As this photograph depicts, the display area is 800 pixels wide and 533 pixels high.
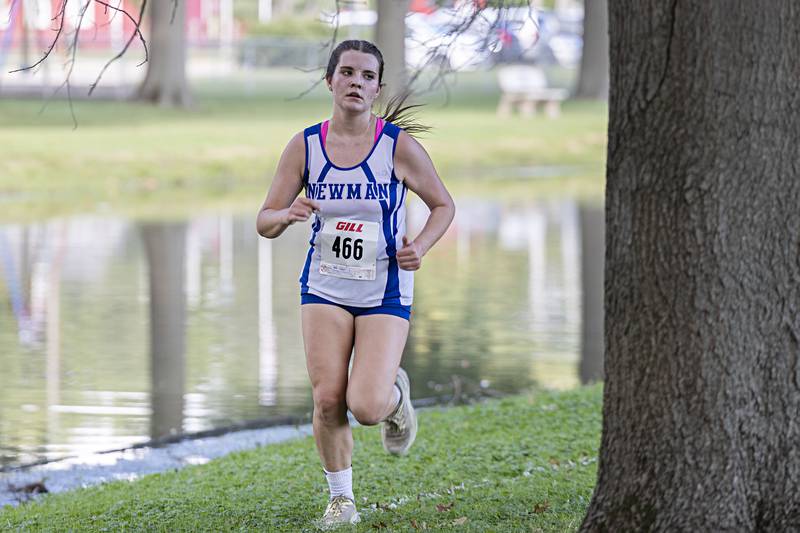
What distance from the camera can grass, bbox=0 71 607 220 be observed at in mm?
24031

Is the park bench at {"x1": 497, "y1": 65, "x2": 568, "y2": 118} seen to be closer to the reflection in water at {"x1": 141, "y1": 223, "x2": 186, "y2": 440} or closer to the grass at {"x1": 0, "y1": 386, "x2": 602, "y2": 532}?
the reflection in water at {"x1": 141, "y1": 223, "x2": 186, "y2": 440}

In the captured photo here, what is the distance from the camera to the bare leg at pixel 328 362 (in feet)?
19.5

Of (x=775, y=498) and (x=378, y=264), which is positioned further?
(x=378, y=264)

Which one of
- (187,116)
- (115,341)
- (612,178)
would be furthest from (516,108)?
(612,178)

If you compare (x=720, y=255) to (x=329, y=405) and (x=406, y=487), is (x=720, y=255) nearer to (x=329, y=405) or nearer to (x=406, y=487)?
(x=329, y=405)

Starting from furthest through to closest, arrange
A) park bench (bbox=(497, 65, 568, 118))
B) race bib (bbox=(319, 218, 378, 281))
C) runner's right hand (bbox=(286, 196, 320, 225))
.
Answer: park bench (bbox=(497, 65, 568, 118)) → race bib (bbox=(319, 218, 378, 281)) → runner's right hand (bbox=(286, 196, 320, 225))

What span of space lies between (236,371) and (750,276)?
6.74 meters

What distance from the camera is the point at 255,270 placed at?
16438 mm

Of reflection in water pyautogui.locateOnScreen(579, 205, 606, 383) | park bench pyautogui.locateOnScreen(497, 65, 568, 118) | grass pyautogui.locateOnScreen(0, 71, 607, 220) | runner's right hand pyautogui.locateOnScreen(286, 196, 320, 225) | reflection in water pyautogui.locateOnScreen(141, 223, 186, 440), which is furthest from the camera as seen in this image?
park bench pyautogui.locateOnScreen(497, 65, 568, 118)

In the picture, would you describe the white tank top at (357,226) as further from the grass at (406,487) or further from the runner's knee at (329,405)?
the grass at (406,487)

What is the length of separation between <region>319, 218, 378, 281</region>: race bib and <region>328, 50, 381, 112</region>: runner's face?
18.0 inches

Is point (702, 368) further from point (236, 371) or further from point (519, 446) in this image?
point (236, 371)

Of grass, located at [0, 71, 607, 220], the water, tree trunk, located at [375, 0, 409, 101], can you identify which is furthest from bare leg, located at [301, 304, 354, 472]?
tree trunk, located at [375, 0, 409, 101]

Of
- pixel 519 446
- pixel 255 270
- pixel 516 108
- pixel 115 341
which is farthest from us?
pixel 516 108
